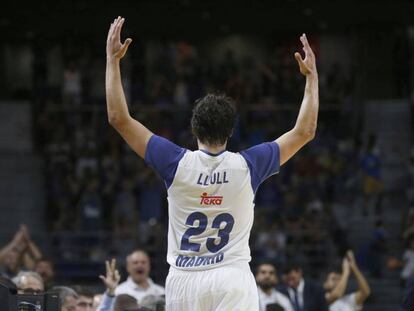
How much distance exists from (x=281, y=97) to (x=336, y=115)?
50.7 inches

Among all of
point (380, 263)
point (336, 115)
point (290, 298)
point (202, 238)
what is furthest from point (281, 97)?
point (202, 238)

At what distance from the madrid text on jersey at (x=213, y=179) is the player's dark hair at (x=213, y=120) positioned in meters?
0.17

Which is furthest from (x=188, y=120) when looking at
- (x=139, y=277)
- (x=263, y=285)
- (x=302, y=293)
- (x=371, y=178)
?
(x=139, y=277)

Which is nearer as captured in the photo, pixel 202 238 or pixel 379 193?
pixel 202 238

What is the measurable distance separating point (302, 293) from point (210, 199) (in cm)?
799

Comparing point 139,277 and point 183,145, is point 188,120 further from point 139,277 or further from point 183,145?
point 139,277

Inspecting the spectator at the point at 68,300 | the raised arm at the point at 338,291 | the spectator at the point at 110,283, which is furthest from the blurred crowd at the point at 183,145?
the spectator at the point at 68,300

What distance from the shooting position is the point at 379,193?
879 inches

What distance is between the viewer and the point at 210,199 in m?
6.05

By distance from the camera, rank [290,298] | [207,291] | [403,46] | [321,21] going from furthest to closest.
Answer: [321,21] → [403,46] → [290,298] → [207,291]

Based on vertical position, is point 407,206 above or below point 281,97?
below

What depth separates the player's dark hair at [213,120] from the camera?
239 inches

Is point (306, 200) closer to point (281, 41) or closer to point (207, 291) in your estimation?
point (281, 41)

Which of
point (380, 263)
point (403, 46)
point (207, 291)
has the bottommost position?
point (380, 263)
